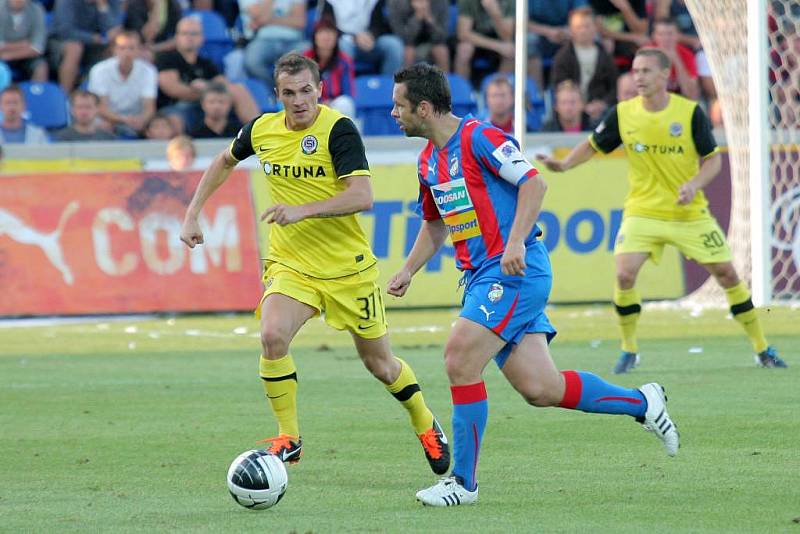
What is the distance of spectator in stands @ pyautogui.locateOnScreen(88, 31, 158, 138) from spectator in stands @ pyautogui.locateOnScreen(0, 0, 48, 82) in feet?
3.03

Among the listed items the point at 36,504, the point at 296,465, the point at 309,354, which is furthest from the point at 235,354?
the point at 36,504

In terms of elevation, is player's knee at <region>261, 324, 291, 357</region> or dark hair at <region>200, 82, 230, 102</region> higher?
player's knee at <region>261, 324, 291, 357</region>

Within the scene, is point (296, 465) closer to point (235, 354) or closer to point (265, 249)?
point (235, 354)

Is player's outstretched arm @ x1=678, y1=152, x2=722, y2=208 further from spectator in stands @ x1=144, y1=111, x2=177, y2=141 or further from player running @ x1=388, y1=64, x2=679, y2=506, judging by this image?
spectator in stands @ x1=144, y1=111, x2=177, y2=141

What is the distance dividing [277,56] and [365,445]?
12447 millimetres

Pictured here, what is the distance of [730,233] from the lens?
16562 mm

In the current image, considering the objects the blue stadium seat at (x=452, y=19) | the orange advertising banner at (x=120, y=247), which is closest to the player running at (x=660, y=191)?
the orange advertising banner at (x=120, y=247)

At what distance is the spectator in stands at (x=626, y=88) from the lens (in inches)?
755

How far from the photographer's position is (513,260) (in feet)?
20.8

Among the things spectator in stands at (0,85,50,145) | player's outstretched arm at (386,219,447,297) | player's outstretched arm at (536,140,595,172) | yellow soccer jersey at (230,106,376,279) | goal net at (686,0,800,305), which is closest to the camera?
player's outstretched arm at (386,219,447,297)

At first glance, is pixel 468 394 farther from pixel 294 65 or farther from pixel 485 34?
pixel 485 34

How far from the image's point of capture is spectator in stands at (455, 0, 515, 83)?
20844mm

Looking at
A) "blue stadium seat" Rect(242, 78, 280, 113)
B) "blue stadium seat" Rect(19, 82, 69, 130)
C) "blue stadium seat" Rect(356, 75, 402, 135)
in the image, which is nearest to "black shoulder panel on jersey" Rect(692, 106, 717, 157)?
"blue stadium seat" Rect(356, 75, 402, 135)

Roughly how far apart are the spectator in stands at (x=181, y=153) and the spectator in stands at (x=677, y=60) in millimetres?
6762
